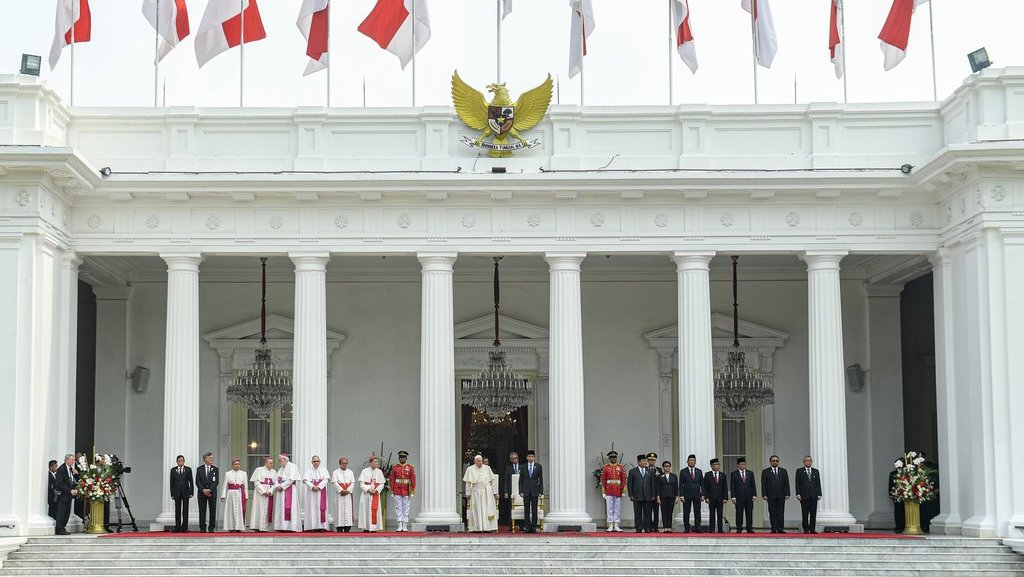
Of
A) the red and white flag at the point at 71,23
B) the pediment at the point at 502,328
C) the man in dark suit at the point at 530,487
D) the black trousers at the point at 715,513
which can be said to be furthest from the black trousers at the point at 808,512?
the red and white flag at the point at 71,23

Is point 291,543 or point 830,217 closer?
point 291,543

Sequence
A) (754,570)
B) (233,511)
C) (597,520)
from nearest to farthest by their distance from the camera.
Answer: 1. (754,570)
2. (233,511)
3. (597,520)

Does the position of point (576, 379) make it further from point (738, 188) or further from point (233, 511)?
point (233, 511)

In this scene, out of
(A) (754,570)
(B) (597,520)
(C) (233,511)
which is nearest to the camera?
(A) (754,570)

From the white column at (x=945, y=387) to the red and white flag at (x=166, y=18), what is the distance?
42.6 feet

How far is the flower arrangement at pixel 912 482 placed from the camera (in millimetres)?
21266

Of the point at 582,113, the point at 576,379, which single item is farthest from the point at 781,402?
the point at 582,113

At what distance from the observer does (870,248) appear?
73.0ft

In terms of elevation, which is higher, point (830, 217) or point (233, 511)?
point (830, 217)

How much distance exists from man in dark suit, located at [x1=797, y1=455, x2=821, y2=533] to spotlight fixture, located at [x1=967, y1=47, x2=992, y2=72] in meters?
6.49

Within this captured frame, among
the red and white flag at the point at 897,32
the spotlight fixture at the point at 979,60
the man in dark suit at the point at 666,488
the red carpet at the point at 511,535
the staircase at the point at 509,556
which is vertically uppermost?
the red and white flag at the point at 897,32

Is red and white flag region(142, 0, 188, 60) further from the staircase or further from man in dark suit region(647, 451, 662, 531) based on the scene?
man in dark suit region(647, 451, 662, 531)

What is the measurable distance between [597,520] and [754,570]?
731 centimetres

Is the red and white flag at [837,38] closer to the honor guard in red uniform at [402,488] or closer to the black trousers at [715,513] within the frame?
the black trousers at [715,513]
